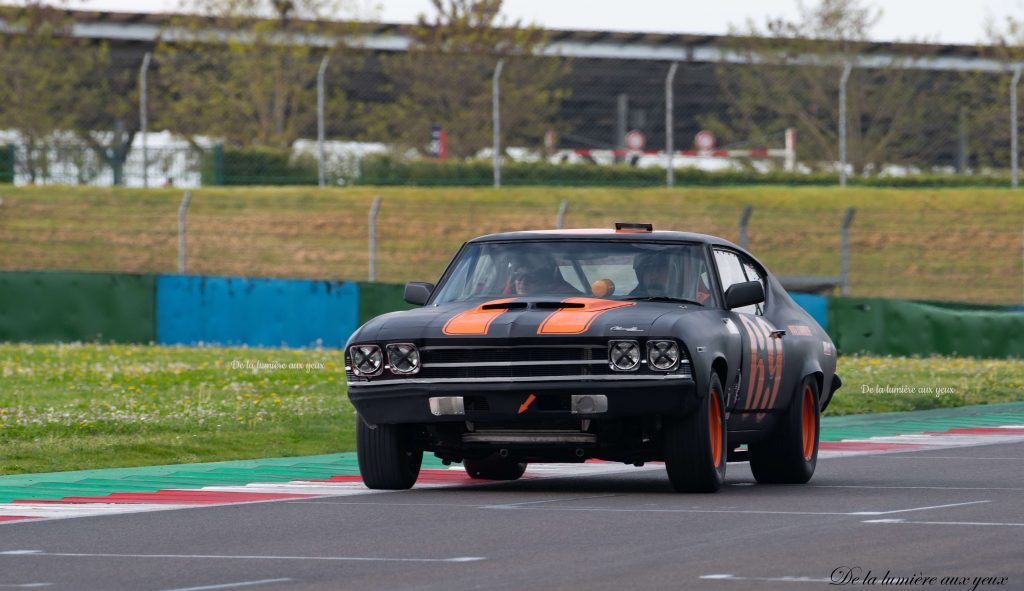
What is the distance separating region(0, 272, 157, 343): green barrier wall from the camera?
92.8ft

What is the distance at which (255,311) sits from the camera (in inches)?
1099

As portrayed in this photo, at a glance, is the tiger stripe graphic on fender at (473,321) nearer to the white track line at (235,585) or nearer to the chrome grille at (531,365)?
the chrome grille at (531,365)

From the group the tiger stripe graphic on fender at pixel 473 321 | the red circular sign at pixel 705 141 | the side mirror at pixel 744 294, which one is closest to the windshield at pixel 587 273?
the side mirror at pixel 744 294

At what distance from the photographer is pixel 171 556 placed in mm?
8539

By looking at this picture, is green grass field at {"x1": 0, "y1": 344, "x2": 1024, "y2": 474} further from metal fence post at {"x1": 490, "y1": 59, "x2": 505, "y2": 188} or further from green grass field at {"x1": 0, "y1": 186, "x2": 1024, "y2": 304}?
metal fence post at {"x1": 490, "y1": 59, "x2": 505, "y2": 188}

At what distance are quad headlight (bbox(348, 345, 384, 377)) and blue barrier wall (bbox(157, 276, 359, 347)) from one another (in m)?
16.1

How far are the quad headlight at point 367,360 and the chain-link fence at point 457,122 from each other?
26.6 meters

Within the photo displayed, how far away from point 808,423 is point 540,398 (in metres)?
2.51

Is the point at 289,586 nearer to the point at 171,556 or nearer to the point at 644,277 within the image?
the point at 171,556

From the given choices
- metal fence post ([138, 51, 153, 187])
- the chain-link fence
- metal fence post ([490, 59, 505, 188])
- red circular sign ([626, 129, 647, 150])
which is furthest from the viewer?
red circular sign ([626, 129, 647, 150])

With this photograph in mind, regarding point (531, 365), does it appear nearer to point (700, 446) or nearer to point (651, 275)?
point (700, 446)

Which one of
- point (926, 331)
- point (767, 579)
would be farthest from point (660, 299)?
point (926, 331)

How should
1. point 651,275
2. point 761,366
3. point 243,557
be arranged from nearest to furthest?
point 243,557, point 651,275, point 761,366

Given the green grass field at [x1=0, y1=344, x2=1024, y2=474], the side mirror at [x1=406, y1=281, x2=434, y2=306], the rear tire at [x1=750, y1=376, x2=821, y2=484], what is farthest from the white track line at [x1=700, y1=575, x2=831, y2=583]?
the green grass field at [x1=0, y1=344, x2=1024, y2=474]
